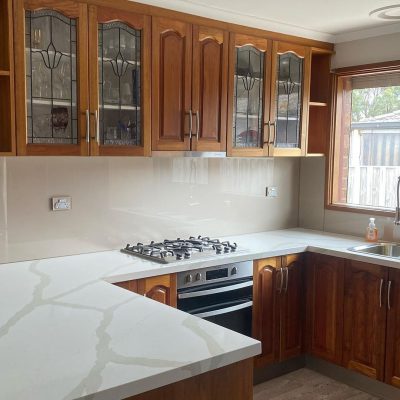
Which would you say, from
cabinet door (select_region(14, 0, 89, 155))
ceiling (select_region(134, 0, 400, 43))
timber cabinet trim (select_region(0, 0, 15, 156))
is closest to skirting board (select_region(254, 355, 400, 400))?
cabinet door (select_region(14, 0, 89, 155))

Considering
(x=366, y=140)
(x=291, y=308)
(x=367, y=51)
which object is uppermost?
(x=367, y=51)

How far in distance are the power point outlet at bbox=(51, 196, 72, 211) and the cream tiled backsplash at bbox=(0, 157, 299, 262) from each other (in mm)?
29

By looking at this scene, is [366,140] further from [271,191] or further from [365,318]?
[365,318]

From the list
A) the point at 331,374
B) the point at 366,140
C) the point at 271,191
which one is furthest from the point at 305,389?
the point at 366,140

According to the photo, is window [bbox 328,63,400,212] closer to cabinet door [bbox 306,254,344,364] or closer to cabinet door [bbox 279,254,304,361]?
cabinet door [bbox 306,254,344,364]

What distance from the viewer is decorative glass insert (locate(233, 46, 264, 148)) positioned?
3.57 metres

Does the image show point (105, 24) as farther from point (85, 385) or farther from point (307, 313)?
point (307, 313)

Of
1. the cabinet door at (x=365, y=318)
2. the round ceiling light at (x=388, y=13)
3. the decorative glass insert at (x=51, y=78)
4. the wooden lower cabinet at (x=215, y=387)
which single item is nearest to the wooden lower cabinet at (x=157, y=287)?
the decorative glass insert at (x=51, y=78)

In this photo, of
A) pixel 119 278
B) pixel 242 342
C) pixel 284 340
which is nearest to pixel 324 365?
pixel 284 340

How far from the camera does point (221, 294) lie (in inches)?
127

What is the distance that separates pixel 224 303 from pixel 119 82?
1467 mm

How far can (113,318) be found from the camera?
2.01 meters

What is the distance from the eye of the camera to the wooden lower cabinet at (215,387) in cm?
163

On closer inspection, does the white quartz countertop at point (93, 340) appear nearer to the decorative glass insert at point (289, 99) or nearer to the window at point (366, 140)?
the decorative glass insert at point (289, 99)
